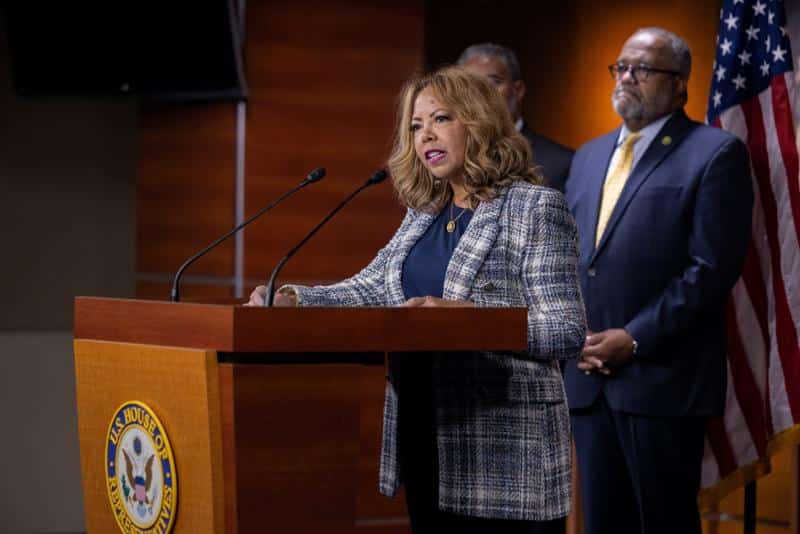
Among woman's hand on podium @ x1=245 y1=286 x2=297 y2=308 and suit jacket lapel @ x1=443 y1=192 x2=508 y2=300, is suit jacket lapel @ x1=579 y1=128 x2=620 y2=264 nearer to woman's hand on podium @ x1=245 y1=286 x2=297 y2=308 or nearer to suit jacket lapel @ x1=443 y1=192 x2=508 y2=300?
suit jacket lapel @ x1=443 y1=192 x2=508 y2=300

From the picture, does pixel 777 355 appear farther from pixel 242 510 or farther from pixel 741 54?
pixel 242 510

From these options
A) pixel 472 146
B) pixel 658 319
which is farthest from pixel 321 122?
pixel 472 146

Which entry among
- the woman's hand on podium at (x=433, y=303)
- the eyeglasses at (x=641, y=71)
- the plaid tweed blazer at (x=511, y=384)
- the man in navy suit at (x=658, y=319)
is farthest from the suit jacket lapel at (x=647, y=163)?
the woman's hand on podium at (x=433, y=303)

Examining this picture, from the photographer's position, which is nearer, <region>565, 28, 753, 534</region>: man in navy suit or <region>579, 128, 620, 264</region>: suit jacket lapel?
<region>565, 28, 753, 534</region>: man in navy suit

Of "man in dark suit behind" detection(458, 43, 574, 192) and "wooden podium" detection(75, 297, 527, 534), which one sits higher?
"man in dark suit behind" detection(458, 43, 574, 192)

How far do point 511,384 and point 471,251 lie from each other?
271 millimetres

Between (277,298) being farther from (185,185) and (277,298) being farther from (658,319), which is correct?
(185,185)

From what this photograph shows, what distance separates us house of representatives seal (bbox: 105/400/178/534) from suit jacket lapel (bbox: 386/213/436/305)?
634mm

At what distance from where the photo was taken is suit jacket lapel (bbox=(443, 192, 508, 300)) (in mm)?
2600

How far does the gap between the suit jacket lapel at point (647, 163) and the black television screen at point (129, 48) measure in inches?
70.5

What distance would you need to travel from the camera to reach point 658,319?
3645 mm

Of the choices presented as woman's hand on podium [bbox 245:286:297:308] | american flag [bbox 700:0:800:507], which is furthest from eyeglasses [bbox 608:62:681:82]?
woman's hand on podium [bbox 245:286:297:308]

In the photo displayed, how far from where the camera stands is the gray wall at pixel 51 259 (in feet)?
18.9

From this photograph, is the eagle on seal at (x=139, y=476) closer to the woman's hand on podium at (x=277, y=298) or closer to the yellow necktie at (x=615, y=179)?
the woman's hand on podium at (x=277, y=298)
